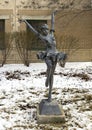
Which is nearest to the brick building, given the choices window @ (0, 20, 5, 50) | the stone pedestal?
window @ (0, 20, 5, 50)

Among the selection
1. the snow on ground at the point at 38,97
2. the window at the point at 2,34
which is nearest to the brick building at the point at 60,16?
the window at the point at 2,34

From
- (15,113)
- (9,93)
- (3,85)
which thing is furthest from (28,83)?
(15,113)

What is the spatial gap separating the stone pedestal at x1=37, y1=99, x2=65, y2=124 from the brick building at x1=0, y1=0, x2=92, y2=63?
10697 millimetres

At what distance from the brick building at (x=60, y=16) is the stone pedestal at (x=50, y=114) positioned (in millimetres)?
10697

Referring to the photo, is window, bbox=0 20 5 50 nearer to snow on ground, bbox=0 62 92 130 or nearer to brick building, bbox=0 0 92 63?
brick building, bbox=0 0 92 63

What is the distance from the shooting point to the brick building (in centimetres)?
1775

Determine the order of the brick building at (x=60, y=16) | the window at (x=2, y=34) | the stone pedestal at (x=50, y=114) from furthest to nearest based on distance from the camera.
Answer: the brick building at (x=60, y=16)
the window at (x=2, y=34)
the stone pedestal at (x=50, y=114)

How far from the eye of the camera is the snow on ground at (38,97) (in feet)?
22.4

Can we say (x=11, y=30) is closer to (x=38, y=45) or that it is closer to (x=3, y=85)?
(x=38, y=45)

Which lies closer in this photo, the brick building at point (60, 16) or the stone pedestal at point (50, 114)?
the stone pedestal at point (50, 114)

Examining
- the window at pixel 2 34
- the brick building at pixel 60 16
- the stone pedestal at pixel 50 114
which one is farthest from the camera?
the brick building at pixel 60 16

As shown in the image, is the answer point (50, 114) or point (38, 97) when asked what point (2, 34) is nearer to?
point (38, 97)

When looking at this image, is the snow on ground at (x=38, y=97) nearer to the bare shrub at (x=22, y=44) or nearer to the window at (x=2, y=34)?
the bare shrub at (x=22, y=44)

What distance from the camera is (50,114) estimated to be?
6.89 m
